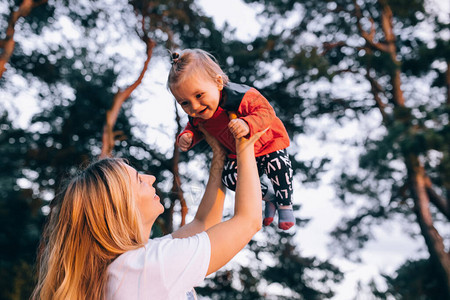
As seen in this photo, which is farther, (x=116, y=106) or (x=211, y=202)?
(x=116, y=106)

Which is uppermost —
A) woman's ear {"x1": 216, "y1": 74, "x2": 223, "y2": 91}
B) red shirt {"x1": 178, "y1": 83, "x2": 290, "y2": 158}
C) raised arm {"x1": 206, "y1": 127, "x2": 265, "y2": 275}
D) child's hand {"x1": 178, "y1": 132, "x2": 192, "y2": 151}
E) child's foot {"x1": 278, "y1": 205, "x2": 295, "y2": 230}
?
woman's ear {"x1": 216, "y1": 74, "x2": 223, "y2": 91}

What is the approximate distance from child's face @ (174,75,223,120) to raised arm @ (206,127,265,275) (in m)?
0.45

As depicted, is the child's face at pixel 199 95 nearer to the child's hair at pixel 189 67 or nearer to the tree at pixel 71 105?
the child's hair at pixel 189 67

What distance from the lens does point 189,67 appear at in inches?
73.5

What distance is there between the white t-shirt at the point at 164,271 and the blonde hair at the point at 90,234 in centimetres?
9

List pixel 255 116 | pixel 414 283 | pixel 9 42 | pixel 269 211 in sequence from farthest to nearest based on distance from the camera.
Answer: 1. pixel 414 283
2. pixel 9 42
3. pixel 269 211
4. pixel 255 116

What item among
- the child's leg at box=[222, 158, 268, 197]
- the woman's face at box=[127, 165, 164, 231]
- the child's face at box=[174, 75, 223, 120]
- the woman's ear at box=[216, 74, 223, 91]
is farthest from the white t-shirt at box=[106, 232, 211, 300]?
the woman's ear at box=[216, 74, 223, 91]

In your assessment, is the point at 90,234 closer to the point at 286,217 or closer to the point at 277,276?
the point at 286,217

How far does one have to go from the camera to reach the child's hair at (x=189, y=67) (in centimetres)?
186

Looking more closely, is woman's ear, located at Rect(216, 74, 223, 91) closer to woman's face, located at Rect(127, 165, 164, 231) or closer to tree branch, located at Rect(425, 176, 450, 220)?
woman's face, located at Rect(127, 165, 164, 231)

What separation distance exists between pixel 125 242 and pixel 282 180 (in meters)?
0.86

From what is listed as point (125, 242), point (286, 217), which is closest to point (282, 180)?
point (286, 217)

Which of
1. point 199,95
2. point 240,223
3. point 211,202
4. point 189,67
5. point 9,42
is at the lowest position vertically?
point 240,223

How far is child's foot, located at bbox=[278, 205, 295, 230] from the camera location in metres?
2.01
